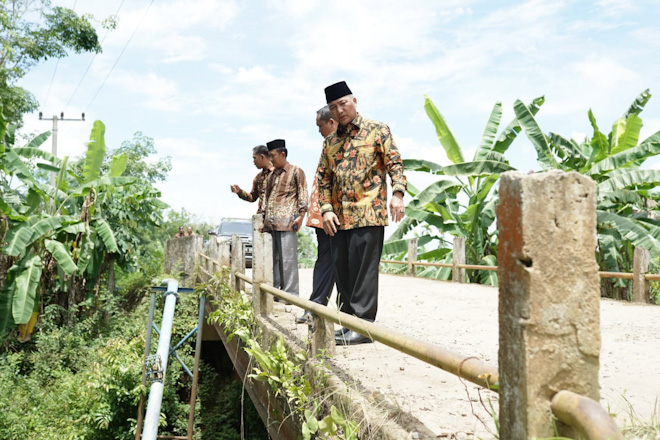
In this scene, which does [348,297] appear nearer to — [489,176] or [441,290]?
[441,290]

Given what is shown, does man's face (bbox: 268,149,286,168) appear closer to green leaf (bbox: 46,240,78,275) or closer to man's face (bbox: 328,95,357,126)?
man's face (bbox: 328,95,357,126)

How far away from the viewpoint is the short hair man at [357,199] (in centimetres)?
397

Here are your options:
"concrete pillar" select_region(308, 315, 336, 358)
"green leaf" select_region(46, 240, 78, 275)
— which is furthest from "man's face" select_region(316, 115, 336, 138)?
"green leaf" select_region(46, 240, 78, 275)

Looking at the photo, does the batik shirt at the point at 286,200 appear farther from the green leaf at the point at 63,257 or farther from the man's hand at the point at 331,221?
the green leaf at the point at 63,257

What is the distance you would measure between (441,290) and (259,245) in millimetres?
5344

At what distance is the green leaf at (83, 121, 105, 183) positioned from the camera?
11898mm

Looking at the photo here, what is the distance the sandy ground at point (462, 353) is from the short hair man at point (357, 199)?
1.47 ft

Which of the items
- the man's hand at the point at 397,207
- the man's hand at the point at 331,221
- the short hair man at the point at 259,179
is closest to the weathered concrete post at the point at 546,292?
Result: the man's hand at the point at 397,207

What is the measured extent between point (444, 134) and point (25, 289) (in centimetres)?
950

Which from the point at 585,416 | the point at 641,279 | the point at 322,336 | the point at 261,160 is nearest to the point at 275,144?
the point at 261,160

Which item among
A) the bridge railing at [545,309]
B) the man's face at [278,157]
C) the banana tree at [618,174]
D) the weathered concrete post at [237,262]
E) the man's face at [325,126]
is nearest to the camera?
the bridge railing at [545,309]

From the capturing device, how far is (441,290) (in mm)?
10086

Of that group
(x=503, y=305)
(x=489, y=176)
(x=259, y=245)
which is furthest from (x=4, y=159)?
(x=503, y=305)

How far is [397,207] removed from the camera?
3.84 meters
